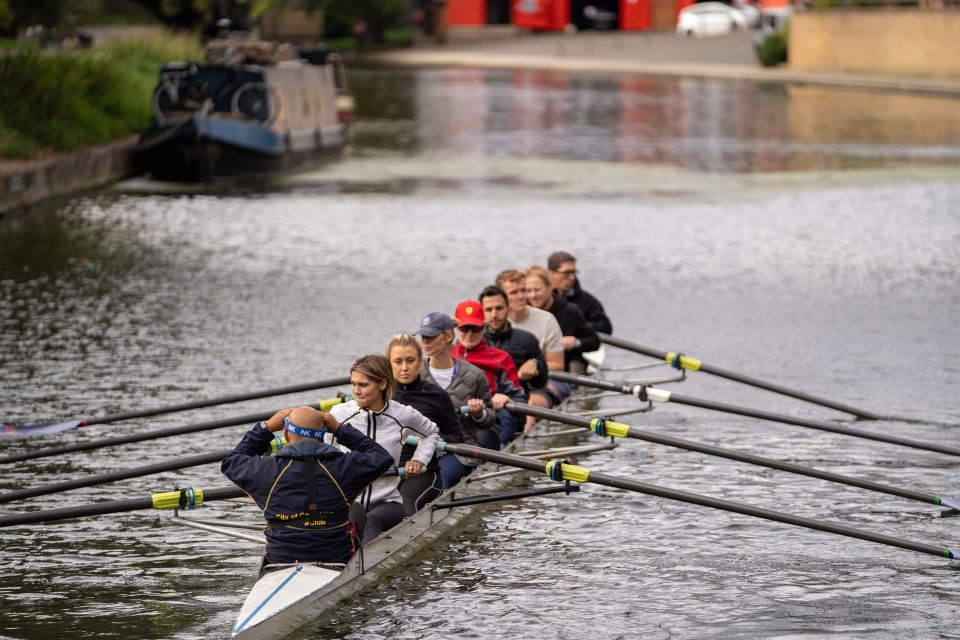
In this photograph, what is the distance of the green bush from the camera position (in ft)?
204

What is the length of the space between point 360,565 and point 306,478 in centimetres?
108

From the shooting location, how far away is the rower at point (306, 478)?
8.77m

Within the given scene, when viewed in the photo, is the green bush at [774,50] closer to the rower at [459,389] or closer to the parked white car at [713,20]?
the parked white car at [713,20]

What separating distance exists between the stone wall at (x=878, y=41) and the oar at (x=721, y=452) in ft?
151

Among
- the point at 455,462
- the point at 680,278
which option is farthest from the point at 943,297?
the point at 455,462

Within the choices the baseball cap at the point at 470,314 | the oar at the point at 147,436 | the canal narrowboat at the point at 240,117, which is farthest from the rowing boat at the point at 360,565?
the canal narrowboat at the point at 240,117

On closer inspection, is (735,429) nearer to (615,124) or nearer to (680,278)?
(680,278)

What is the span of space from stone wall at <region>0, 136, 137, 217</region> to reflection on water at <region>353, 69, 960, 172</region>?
27.3 ft

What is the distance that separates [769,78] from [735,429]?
4526 cm

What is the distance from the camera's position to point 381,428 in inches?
389

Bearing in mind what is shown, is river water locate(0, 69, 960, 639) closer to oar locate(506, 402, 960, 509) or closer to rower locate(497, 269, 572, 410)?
oar locate(506, 402, 960, 509)

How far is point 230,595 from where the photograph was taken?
10117mm

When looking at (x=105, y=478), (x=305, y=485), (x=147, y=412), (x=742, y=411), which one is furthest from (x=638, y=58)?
(x=305, y=485)

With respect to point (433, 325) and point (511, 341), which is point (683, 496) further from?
point (511, 341)
